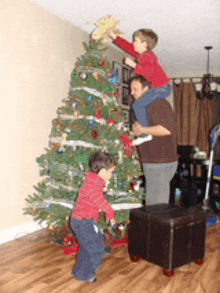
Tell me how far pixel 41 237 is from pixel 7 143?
1.07 m

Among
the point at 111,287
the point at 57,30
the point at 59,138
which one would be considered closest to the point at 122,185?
the point at 59,138

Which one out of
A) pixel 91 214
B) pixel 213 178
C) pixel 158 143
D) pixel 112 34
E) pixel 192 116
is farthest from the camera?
pixel 192 116

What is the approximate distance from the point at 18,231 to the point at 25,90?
153 centimetres

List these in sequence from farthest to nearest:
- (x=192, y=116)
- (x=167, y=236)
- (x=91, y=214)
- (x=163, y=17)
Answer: (x=192, y=116) → (x=163, y=17) → (x=167, y=236) → (x=91, y=214)

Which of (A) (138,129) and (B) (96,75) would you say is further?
(B) (96,75)

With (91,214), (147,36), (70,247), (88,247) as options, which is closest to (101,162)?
(91,214)

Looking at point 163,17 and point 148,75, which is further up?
point 163,17

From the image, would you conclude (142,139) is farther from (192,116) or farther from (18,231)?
(192,116)

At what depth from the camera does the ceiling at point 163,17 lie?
370 centimetres

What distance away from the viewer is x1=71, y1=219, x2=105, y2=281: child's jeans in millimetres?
2408

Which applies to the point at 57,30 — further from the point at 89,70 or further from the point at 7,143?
the point at 7,143

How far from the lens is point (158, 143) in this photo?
266 cm

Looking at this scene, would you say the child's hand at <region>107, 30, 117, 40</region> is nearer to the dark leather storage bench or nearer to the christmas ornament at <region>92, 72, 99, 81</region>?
the christmas ornament at <region>92, 72, 99, 81</region>

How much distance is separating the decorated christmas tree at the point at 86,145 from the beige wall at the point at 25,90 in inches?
14.0
